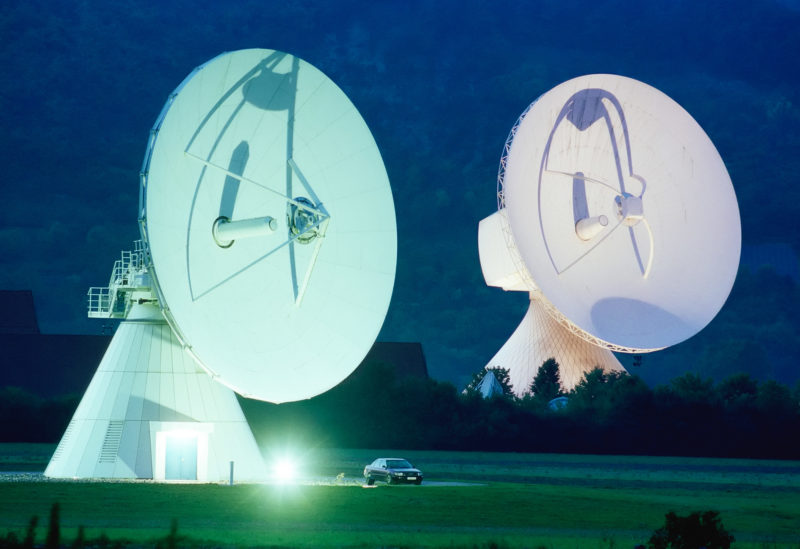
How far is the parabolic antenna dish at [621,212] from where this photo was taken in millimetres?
52781

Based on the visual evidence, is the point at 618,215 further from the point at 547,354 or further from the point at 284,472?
the point at 547,354

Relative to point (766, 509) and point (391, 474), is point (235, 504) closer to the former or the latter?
point (391, 474)

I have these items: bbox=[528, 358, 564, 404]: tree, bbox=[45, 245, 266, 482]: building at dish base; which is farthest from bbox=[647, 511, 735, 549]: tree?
bbox=[528, 358, 564, 404]: tree

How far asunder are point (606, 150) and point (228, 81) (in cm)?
2478

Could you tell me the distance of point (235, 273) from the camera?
127ft

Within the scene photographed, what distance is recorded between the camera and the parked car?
45844 millimetres

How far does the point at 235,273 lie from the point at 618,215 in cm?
2380

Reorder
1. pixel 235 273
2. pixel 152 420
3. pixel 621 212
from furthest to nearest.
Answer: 1. pixel 621 212
2. pixel 152 420
3. pixel 235 273

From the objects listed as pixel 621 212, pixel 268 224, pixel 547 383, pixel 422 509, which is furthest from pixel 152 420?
pixel 547 383

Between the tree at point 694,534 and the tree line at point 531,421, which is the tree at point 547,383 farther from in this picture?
the tree at point 694,534

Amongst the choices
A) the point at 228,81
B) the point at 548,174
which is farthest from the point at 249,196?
the point at 548,174

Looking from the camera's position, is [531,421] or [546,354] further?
[546,354]

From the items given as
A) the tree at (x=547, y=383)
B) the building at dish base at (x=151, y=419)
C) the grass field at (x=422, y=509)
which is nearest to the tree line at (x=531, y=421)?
the tree at (x=547, y=383)

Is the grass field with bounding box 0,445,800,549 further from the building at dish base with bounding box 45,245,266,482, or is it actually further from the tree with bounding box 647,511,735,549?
the tree with bounding box 647,511,735,549
